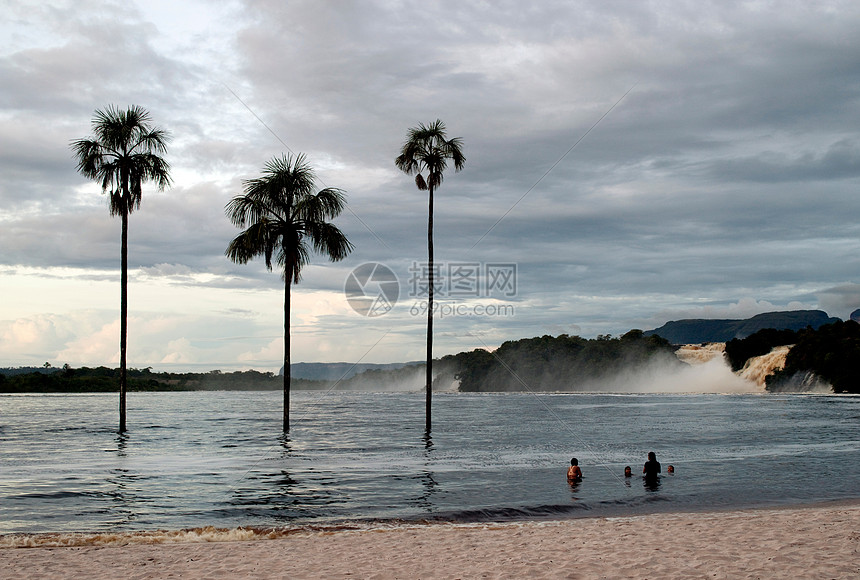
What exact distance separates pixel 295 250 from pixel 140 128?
12.3 metres

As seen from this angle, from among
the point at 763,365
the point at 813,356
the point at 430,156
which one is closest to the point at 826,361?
the point at 813,356

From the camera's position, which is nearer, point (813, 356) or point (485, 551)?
point (485, 551)

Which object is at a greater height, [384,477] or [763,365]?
[384,477]

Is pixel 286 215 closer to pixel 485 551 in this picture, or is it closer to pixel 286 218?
pixel 286 218

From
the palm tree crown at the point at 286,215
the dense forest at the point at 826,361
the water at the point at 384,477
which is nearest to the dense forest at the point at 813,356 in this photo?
the dense forest at the point at 826,361

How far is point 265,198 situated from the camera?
3788 centimetres

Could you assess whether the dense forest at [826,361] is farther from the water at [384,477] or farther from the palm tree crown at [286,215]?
the palm tree crown at [286,215]

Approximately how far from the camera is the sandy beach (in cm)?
1134

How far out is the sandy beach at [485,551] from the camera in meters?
11.3

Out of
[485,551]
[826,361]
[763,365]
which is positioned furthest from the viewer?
[763,365]

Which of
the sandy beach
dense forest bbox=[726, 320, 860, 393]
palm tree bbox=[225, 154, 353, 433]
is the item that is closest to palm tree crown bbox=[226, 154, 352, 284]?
palm tree bbox=[225, 154, 353, 433]

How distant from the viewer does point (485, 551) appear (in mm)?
12930

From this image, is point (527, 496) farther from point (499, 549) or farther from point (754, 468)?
point (754, 468)

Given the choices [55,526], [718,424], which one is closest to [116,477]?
[55,526]
